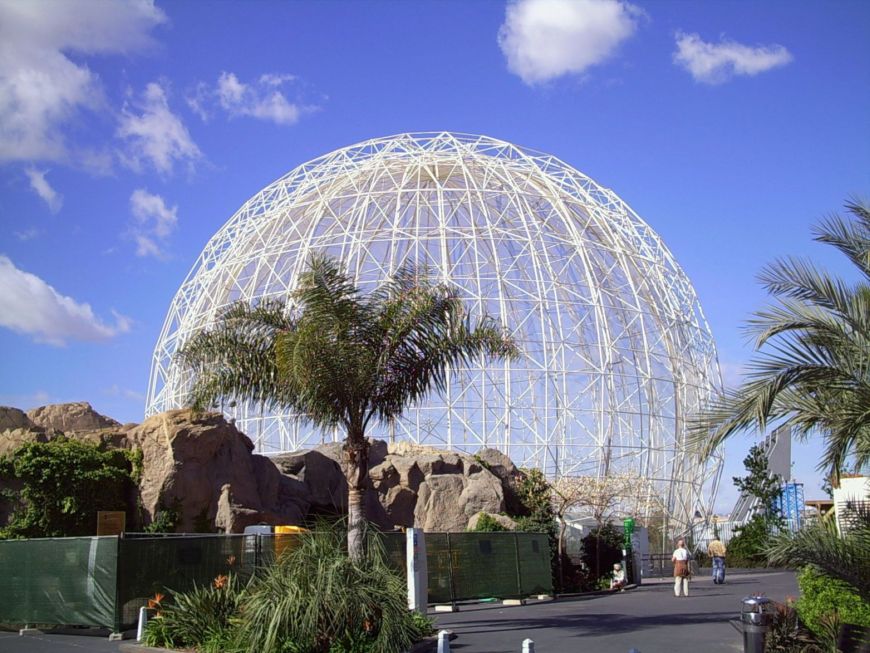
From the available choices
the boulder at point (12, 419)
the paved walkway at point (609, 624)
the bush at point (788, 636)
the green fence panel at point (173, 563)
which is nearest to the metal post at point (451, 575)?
the paved walkway at point (609, 624)

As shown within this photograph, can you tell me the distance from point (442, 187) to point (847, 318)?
28.2m

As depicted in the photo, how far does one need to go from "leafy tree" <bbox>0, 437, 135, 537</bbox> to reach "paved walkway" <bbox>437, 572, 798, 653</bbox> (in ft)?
28.8

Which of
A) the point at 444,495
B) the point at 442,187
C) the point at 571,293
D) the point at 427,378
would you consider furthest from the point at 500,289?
the point at 427,378

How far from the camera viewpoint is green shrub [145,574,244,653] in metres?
11.0

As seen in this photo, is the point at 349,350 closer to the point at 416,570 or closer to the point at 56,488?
the point at 416,570

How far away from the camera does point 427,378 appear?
48.2 feet

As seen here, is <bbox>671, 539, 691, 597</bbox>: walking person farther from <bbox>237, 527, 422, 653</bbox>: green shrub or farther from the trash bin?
<bbox>237, 527, 422, 653</bbox>: green shrub

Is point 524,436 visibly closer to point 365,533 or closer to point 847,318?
point 365,533

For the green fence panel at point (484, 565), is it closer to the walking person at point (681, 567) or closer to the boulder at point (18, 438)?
the walking person at point (681, 567)

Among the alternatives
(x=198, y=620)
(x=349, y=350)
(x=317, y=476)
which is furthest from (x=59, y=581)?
(x=317, y=476)

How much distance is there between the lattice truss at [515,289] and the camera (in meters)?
33.3

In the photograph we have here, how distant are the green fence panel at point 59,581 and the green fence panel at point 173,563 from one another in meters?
0.21

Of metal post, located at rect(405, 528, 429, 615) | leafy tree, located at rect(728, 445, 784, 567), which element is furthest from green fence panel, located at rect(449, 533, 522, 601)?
leafy tree, located at rect(728, 445, 784, 567)

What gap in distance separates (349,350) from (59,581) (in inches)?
238
